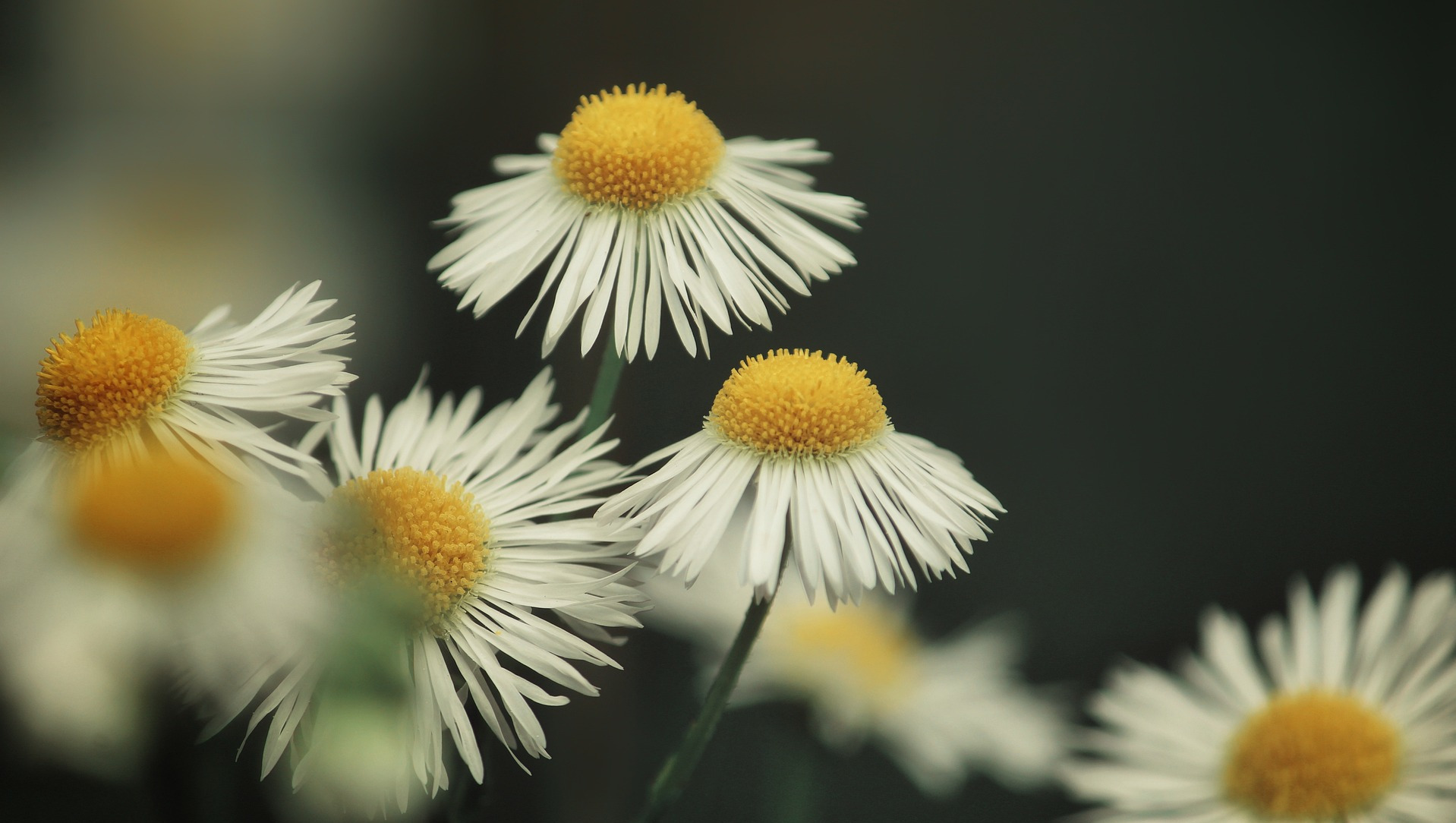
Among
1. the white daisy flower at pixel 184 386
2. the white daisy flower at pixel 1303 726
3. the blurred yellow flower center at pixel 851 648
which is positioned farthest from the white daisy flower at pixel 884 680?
the white daisy flower at pixel 184 386

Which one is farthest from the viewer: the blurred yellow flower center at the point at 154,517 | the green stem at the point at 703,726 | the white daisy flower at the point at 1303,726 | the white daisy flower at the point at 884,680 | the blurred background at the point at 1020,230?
the blurred background at the point at 1020,230

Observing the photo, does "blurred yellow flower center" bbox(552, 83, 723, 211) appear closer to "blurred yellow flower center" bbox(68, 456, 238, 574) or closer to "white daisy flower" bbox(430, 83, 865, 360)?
"white daisy flower" bbox(430, 83, 865, 360)

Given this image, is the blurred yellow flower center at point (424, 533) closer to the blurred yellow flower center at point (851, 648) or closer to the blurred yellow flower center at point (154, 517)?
the blurred yellow flower center at point (154, 517)

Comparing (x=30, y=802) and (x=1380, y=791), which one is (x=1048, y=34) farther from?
(x=30, y=802)

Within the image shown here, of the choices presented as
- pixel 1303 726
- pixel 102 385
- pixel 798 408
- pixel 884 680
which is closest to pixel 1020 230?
pixel 884 680

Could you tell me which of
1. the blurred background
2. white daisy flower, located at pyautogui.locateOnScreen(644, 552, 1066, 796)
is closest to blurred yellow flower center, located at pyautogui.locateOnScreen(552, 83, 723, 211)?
white daisy flower, located at pyautogui.locateOnScreen(644, 552, 1066, 796)

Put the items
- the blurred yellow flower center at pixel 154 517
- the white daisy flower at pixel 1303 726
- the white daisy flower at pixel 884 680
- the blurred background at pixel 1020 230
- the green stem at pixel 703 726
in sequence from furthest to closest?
the blurred background at pixel 1020 230 → the white daisy flower at pixel 884 680 → the white daisy flower at pixel 1303 726 → the green stem at pixel 703 726 → the blurred yellow flower center at pixel 154 517

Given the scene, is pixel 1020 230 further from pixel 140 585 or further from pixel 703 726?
pixel 140 585
